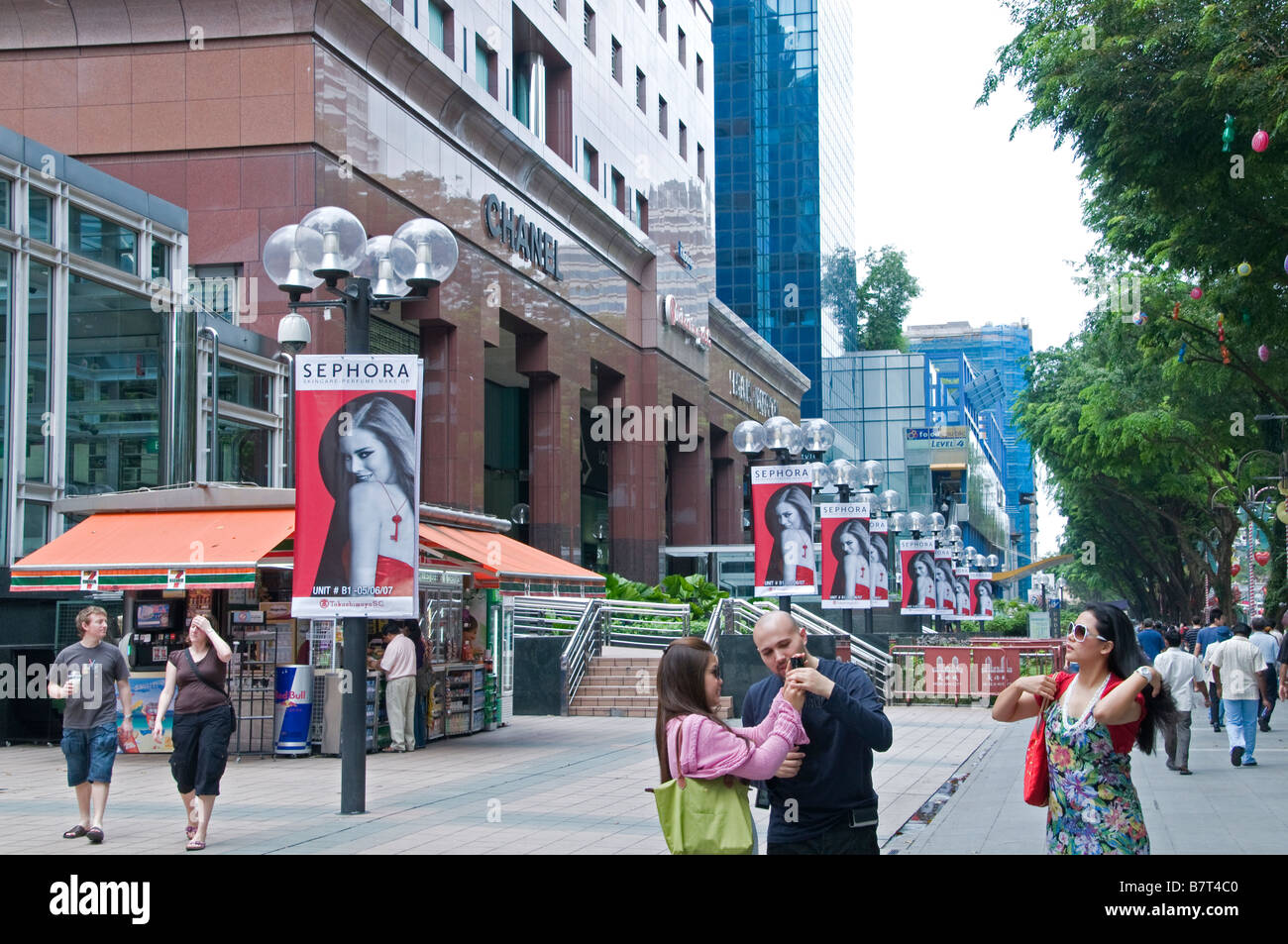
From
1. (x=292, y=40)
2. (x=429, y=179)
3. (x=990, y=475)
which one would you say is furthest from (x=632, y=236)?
(x=990, y=475)

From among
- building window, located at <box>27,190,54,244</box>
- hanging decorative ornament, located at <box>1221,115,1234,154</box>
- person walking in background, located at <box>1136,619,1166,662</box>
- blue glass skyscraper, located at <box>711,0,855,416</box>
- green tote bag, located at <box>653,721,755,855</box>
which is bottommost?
person walking in background, located at <box>1136,619,1166,662</box>

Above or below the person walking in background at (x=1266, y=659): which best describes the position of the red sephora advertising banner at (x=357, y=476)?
above

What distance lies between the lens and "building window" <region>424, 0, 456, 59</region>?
31406 mm

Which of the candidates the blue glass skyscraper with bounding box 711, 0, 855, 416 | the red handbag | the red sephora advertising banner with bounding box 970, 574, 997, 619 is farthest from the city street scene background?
the blue glass skyscraper with bounding box 711, 0, 855, 416

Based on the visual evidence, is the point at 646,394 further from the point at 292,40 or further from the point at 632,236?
the point at 292,40

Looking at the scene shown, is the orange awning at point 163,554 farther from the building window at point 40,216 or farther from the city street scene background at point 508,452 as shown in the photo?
the building window at point 40,216

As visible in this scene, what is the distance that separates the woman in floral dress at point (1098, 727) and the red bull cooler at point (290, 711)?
1318cm

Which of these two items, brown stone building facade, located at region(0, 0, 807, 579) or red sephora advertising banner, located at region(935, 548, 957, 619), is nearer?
brown stone building facade, located at region(0, 0, 807, 579)

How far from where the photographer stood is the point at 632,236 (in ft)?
141

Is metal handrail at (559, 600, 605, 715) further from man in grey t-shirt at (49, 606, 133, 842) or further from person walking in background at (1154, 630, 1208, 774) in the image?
man in grey t-shirt at (49, 606, 133, 842)

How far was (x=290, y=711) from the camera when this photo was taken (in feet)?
57.6

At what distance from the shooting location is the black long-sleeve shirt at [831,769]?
525 cm

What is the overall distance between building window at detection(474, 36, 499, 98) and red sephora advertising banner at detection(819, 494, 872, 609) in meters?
15.1
